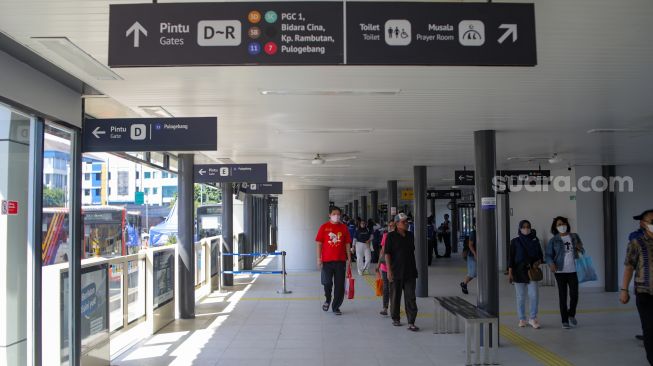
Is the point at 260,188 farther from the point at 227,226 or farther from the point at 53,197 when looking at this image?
the point at 53,197

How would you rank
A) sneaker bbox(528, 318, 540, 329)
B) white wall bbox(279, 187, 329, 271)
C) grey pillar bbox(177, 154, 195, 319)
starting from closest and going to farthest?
sneaker bbox(528, 318, 540, 329), grey pillar bbox(177, 154, 195, 319), white wall bbox(279, 187, 329, 271)

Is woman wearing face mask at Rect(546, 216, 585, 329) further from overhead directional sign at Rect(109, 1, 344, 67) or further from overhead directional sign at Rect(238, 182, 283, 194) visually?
overhead directional sign at Rect(238, 182, 283, 194)

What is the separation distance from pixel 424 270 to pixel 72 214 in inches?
312

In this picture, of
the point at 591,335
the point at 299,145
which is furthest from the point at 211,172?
the point at 591,335

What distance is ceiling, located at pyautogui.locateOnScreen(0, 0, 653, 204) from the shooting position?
367 cm

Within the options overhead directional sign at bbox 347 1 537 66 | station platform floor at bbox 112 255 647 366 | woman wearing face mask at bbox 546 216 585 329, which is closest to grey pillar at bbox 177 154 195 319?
station platform floor at bbox 112 255 647 366

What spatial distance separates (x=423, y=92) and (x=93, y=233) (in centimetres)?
1208

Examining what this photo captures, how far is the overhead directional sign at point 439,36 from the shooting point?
9.96 feet

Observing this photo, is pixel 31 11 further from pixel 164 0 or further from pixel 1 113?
pixel 1 113

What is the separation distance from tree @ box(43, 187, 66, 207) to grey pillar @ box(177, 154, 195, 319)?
3894 millimetres

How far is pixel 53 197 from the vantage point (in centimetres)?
527

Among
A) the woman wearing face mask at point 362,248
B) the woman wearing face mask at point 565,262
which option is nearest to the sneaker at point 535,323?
the woman wearing face mask at point 565,262

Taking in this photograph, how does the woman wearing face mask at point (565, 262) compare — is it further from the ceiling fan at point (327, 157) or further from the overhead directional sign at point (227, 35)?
the overhead directional sign at point (227, 35)
